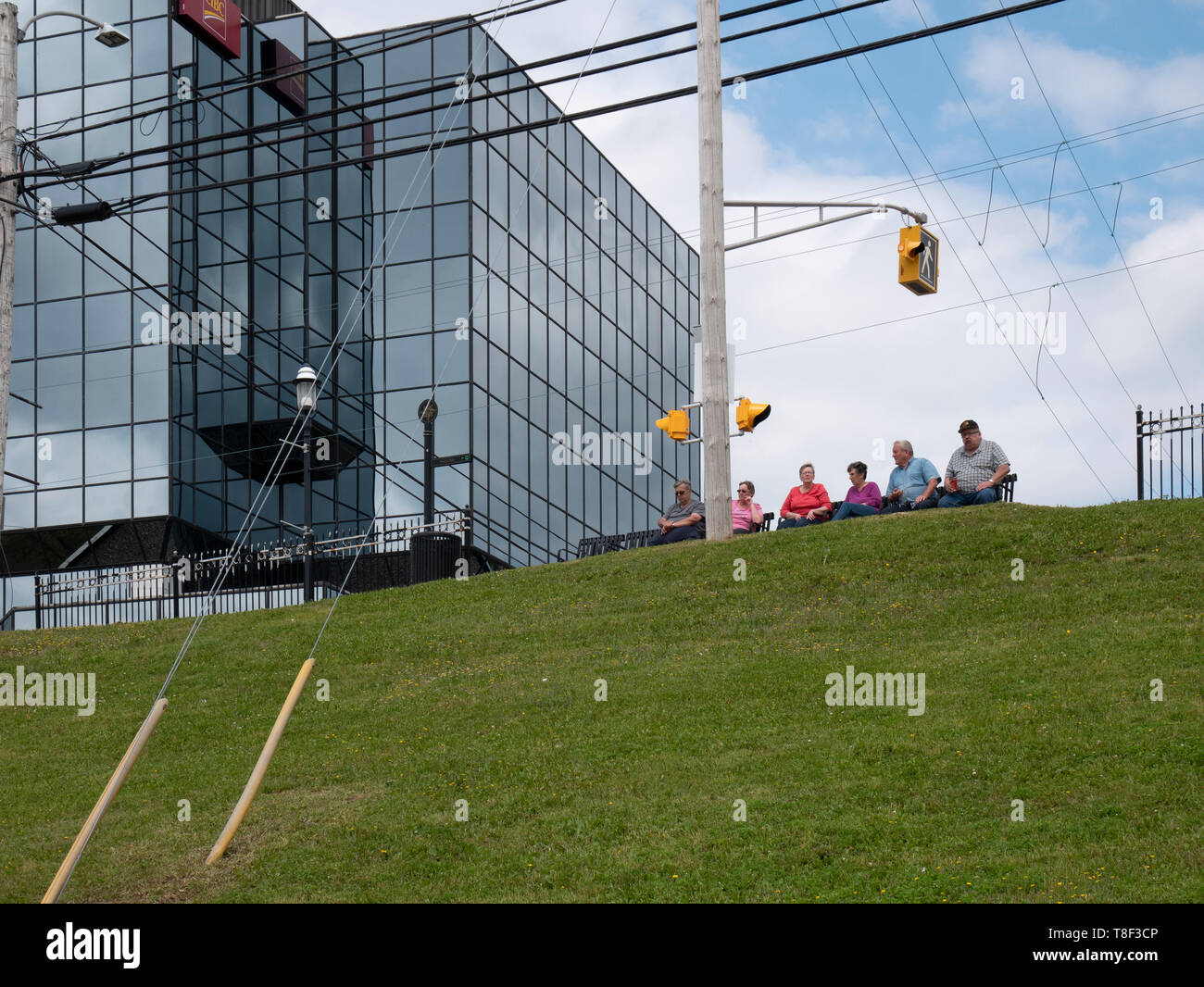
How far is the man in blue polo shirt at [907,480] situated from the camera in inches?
806

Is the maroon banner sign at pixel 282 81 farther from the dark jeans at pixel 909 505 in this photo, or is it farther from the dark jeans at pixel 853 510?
the dark jeans at pixel 909 505

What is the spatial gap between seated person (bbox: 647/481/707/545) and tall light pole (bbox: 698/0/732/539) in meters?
1.46

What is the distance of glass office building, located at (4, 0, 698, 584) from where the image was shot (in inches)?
1399

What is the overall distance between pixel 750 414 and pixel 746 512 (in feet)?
4.81

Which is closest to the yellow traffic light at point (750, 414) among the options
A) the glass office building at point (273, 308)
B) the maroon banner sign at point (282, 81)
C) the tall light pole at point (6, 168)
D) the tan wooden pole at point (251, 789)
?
the tall light pole at point (6, 168)

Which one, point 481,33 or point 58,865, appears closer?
point 58,865

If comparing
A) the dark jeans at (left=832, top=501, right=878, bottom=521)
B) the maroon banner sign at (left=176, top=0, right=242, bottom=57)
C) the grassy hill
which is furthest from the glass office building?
the grassy hill

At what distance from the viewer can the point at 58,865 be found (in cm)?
1147

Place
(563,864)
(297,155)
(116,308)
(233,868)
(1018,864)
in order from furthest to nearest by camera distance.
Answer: (297,155)
(116,308)
(233,868)
(563,864)
(1018,864)

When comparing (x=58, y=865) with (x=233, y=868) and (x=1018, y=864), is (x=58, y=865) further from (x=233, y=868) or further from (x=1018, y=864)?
(x=1018, y=864)

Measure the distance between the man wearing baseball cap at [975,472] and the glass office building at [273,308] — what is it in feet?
57.2

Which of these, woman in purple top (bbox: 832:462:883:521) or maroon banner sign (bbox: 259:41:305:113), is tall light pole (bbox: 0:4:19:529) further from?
maroon banner sign (bbox: 259:41:305:113)
